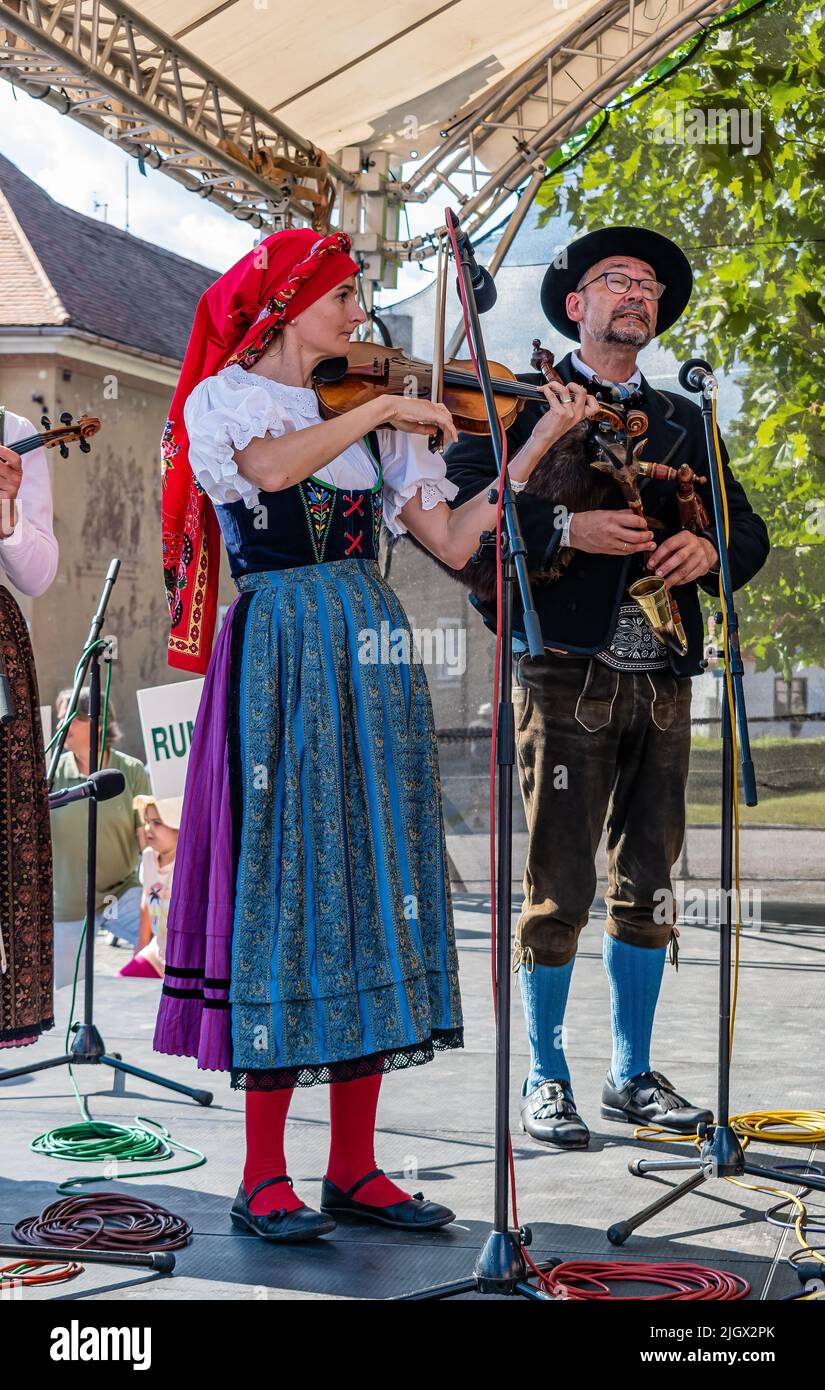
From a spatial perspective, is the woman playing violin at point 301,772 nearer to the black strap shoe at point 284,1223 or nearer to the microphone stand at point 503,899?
the black strap shoe at point 284,1223

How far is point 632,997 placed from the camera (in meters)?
3.47

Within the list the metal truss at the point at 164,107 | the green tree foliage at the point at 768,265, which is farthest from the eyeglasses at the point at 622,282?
the green tree foliage at the point at 768,265

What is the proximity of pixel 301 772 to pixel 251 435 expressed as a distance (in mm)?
592

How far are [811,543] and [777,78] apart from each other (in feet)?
7.68

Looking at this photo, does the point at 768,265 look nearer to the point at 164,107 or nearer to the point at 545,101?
the point at 545,101

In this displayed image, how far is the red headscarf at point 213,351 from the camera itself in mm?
2688

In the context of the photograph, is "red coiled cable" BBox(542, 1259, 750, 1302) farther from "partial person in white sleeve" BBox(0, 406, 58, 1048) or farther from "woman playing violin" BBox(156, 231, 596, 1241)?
"partial person in white sleeve" BBox(0, 406, 58, 1048)

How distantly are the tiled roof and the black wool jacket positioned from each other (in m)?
10.9

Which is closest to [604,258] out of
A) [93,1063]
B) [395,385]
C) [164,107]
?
[395,385]

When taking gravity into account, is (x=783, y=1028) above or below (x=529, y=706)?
below

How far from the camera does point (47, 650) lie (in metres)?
13.4

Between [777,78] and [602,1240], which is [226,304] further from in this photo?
[777,78]
